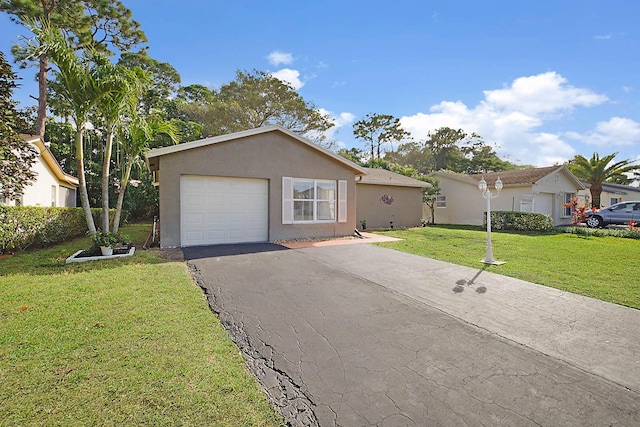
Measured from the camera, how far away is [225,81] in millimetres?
25203

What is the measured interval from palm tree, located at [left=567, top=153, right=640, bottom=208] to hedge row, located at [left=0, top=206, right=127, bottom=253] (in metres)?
30.0

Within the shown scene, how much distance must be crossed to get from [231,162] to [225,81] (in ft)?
62.4

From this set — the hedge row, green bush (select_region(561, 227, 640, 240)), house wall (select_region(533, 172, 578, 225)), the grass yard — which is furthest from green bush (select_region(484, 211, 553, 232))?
the hedge row

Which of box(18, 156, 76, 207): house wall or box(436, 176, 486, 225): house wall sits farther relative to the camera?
box(436, 176, 486, 225): house wall

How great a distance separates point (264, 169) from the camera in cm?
1016

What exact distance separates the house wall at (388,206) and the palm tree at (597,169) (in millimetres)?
13618

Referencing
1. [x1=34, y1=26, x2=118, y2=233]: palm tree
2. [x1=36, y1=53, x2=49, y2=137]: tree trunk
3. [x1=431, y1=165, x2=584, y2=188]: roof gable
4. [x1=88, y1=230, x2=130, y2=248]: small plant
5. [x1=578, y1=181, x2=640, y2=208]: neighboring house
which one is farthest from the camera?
[x1=578, y1=181, x2=640, y2=208]: neighboring house

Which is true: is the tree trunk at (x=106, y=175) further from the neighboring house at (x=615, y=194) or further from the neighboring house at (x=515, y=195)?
the neighboring house at (x=615, y=194)

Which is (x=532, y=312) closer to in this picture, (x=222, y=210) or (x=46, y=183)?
(x=222, y=210)

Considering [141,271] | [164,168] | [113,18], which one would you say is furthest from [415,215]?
[113,18]

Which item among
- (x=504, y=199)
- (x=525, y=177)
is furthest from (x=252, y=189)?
(x=525, y=177)

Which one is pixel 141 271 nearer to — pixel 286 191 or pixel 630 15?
pixel 286 191

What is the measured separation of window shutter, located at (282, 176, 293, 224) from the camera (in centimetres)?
1055

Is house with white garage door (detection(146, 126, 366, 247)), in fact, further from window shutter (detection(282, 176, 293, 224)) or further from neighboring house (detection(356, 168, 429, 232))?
neighboring house (detection(356, 168, 429, 232))
